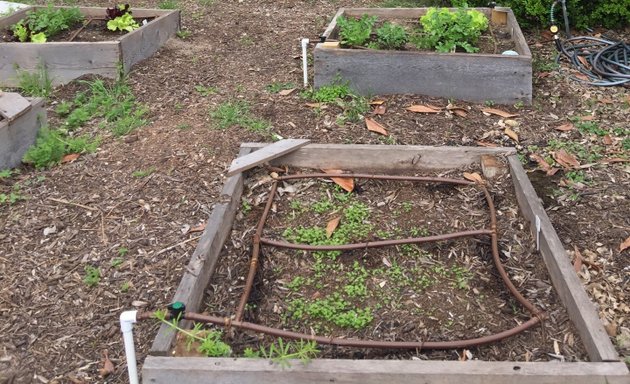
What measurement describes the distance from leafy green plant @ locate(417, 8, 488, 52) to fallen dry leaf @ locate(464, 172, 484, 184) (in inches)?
54.3

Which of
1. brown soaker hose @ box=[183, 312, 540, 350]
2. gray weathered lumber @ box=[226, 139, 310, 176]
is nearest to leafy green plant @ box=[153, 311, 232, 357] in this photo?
brown soaker hose @ box=[183, 312, 540, 350]

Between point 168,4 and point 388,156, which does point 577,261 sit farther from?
point 168,4

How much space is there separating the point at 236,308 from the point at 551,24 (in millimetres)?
4565

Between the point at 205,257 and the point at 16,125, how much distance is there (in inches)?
75.5

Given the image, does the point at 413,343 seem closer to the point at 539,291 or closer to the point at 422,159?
the point at 539,291

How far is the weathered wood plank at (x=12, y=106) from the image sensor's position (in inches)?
150

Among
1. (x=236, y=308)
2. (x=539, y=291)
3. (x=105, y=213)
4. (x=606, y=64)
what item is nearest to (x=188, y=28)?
(x=105, y=213)

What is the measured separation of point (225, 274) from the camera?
2.87 meters

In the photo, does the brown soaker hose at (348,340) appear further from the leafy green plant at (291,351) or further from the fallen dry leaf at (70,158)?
the fallen dry leaf at (70,158)

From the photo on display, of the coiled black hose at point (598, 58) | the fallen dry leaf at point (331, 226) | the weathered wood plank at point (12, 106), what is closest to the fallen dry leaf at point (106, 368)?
the fallen dry leaf at point (331, 226)

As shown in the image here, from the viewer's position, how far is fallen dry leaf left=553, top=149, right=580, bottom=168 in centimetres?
393

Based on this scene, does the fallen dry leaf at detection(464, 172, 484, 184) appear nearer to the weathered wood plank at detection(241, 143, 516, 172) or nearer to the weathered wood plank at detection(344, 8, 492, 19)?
the weathered wood plank at detection(241, 143, 516, 172)

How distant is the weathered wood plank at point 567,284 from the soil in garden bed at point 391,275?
0.19 feet

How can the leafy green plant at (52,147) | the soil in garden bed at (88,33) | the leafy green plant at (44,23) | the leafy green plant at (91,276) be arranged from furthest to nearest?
the soil in garden bed at (88,33) < the leafy green plant at (44,23) < the leafy green plant at (52,147) < the leafy green plant at (91,276)
